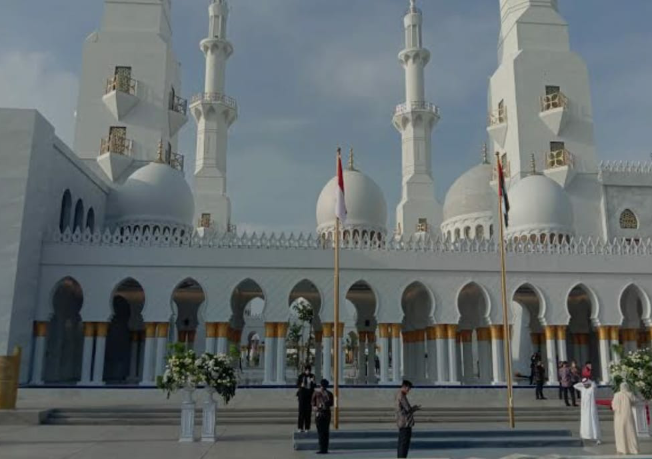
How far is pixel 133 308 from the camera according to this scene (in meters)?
24.7

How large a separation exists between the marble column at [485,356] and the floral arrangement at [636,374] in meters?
10.8

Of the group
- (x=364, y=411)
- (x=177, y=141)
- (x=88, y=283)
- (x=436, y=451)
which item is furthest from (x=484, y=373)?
(x=177, y=141)

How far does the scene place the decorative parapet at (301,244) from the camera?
19938mm

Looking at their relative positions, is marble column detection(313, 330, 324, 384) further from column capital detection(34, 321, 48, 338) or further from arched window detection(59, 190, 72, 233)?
arched window detection(59, 190, 72, 233)

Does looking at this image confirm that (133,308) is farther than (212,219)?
No

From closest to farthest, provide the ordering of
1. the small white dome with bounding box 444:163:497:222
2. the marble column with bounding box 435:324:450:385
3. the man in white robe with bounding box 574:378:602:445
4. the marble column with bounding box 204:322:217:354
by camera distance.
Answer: the man in white robe with bounding box 574:378:602:445 < the marble column with bounding box 204:322:217:354 < the marble column with bounding box 435:324:450:385 < the small white dome with bounding box 444:163:497:222

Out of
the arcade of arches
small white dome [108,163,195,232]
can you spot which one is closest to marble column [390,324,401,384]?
the arcade of arches

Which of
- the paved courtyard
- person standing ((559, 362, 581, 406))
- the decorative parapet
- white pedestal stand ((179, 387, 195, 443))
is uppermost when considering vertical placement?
the decorative parapet

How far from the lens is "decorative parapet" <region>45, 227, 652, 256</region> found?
19.9m

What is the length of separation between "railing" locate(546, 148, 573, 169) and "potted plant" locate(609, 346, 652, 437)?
17762 mm

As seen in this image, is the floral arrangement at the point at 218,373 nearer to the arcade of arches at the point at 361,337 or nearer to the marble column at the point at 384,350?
the arcade of arches at the point at 361,337

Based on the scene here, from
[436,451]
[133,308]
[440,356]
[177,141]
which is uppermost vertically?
[177,141]

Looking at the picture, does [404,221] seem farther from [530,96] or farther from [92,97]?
[92,97]

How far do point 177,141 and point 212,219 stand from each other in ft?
15.9
